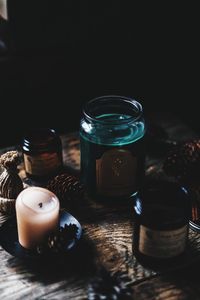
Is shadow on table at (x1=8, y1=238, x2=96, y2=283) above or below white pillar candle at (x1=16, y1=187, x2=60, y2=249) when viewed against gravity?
below

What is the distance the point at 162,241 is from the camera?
35.2 inches

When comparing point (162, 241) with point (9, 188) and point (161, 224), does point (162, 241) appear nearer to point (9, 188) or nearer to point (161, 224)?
point (161, 224)

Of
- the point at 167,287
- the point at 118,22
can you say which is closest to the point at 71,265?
the point at 167,287

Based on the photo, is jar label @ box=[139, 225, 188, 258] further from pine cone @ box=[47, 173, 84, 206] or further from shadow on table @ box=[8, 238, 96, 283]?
pine cone @ box=[47, 173, 84, 206]

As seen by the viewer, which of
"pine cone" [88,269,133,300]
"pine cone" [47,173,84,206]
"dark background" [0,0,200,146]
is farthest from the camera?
"dark background" [0,0,200,146]

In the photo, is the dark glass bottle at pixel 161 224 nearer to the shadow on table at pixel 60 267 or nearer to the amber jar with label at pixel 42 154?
the shadow on table at pixel 60 267

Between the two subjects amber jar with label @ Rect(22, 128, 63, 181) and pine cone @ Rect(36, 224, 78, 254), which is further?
amber jar with label @ Rect(22, 128, 63, 181)

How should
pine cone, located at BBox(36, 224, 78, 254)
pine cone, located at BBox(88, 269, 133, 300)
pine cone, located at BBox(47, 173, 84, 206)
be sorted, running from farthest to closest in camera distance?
1. pine cone, located at BBox(47, 173, 84, 206)
2. pine cone, located at BBox(36, 224, 78, 254)
3. pine cone, located at BBox(88, 269, 133, 300)

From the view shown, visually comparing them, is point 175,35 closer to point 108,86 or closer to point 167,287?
point 108,86

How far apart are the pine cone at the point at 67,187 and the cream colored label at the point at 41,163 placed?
0.05m

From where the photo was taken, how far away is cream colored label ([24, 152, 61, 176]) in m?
1.10

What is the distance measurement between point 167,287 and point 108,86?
67 centimetres

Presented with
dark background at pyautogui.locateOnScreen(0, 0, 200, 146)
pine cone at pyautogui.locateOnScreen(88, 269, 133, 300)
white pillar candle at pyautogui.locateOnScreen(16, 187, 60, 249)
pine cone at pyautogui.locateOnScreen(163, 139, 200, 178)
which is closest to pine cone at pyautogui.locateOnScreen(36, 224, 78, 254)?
white pillar candle at pyautogui.locateOnScreen(16, 187, 60, 249)

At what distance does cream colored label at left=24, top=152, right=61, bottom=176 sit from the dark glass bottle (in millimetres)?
255
